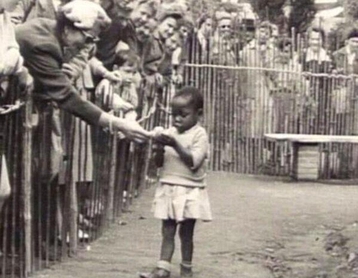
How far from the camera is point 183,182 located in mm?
8797

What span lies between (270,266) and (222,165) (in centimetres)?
1012

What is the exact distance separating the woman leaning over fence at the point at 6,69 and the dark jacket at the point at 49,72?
9.9 inches

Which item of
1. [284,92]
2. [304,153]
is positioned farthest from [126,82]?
[284,92]

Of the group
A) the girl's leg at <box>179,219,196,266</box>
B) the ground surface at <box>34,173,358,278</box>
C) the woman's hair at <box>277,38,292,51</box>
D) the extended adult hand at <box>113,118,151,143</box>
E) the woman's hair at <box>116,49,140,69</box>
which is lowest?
the ground surface at <box>34,173,358,278</box>

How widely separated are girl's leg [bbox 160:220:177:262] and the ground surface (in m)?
0.26

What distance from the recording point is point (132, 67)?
487 inches

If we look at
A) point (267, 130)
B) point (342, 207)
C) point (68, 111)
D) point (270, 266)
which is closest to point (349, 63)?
point (267, 130)

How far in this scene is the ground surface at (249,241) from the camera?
369 inches

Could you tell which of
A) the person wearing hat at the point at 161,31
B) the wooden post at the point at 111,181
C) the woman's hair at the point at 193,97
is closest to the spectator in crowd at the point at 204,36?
the person wearing hat at the point at 161,31

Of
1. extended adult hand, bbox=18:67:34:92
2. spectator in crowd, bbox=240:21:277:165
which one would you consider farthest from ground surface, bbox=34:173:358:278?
spectator in crowd, bbox=240:21:277:165

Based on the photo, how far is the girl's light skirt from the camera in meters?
8.75

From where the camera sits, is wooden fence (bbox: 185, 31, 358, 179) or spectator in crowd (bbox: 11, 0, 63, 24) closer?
spectator in crowd (bbox: 11, 0, 63, 24)

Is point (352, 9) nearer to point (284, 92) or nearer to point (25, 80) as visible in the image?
point (284, 92)

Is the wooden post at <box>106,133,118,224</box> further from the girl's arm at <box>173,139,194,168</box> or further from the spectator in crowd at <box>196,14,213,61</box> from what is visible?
the spectator in crowd at <box>196,14,213,61</box>
